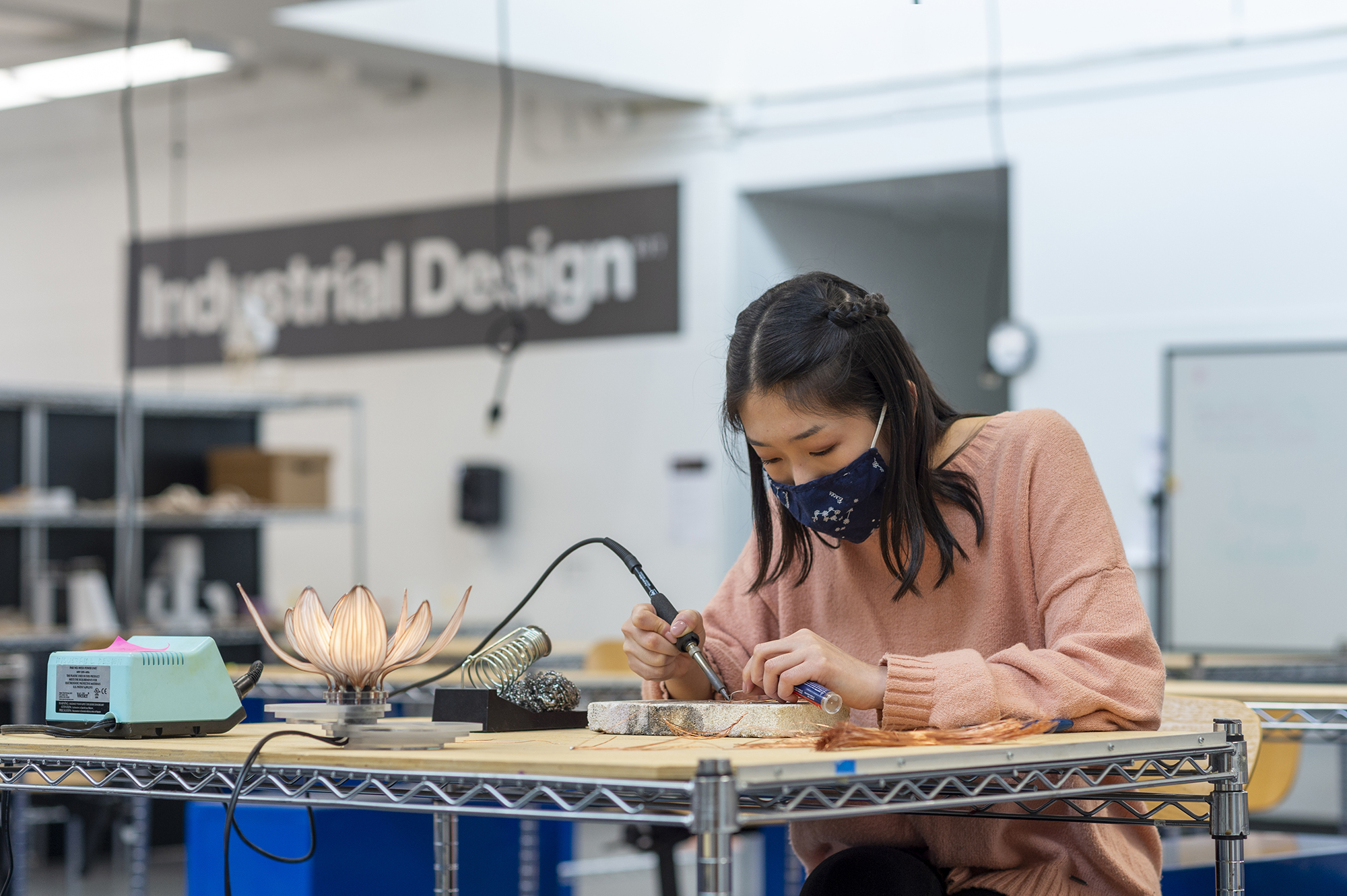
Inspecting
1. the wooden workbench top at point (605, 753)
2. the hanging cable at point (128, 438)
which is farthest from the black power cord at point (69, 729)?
the hanging cable at point (128, 438)

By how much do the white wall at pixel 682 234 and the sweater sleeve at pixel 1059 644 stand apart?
2485 millimetres

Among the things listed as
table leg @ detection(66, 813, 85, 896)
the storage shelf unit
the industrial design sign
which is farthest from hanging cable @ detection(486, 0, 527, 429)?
table leg @ detection(66, 813, 85, 896)

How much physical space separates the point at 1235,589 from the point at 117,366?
5.87 meters

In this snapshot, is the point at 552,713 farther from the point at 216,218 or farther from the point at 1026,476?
the point at 216,218

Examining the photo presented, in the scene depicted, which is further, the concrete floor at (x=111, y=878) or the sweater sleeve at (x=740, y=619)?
the concrete floor at (x=111, y=878)

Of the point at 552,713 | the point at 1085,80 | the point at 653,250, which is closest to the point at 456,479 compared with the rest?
the point at 653,250

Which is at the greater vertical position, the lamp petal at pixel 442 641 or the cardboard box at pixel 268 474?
the cardboard box at pixel 268 474

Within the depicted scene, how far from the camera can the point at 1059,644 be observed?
1.57m

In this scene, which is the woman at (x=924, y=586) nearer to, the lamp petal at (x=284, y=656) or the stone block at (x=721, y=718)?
the stone block at (x=721, y=718)

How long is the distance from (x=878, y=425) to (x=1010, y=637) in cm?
29

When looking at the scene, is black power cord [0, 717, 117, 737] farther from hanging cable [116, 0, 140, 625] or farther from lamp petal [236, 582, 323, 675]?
hanging cable [116, 0, 140, 625]

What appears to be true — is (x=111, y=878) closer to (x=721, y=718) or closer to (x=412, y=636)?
(x=412, y=636)

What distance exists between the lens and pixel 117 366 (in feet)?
27.7

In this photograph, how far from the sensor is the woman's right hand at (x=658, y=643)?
5.76 ft
